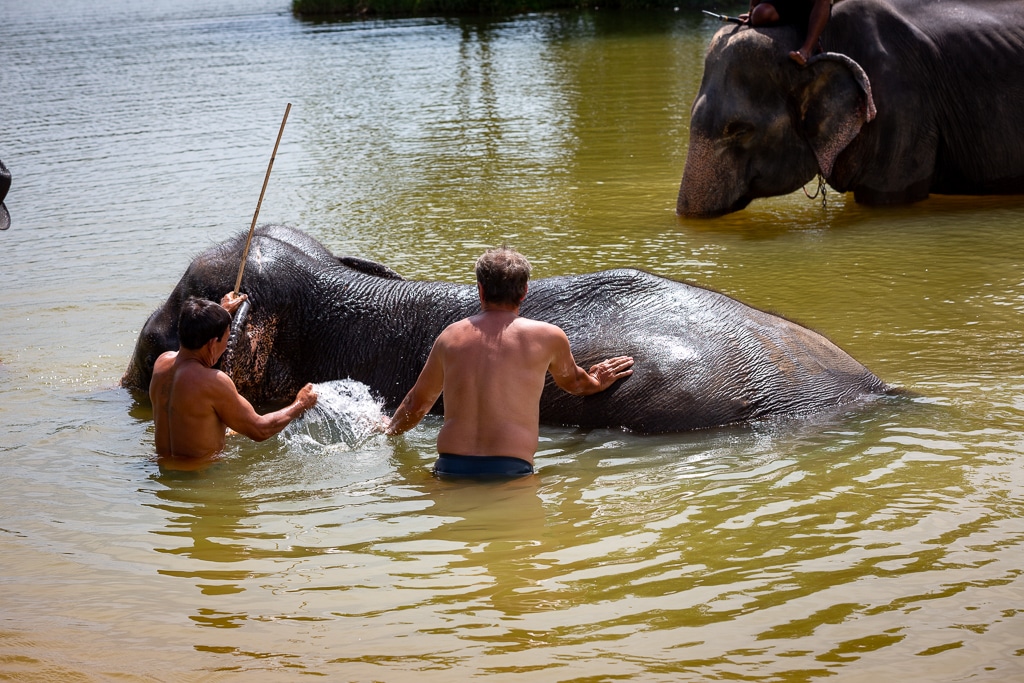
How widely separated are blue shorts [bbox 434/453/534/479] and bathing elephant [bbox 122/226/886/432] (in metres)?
0.69

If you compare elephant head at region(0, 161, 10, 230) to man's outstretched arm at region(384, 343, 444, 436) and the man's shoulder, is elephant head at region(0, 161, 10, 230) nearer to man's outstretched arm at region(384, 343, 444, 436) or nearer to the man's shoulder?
man's outstretched arm at region(384, 343, 444, 436)

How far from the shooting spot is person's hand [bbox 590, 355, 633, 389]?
17.7 feet

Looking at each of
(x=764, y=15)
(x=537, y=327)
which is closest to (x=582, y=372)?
(x=537, y=327)

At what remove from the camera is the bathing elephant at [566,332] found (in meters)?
5.37

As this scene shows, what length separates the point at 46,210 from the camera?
1159 cm

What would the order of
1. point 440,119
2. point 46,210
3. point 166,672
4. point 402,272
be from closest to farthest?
point 166,672 < point 402,272 < point 46,210 < point 440,119

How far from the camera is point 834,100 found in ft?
31.0

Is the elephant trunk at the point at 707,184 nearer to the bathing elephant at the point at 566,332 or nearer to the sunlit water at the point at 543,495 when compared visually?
the sunlit water at the point at 543,495

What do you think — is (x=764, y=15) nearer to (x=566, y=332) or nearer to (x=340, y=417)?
(x=566, y=332)

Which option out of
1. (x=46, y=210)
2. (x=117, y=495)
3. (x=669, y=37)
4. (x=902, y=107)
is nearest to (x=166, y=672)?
(x=117, y=495)

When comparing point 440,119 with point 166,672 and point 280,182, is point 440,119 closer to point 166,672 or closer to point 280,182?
point 280,182

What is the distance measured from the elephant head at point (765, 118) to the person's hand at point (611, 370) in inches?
184

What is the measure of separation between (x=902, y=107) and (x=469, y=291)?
5.05m

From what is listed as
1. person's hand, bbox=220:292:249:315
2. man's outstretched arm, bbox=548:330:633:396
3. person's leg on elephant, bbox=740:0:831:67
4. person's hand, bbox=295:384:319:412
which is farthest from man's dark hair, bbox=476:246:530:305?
person's leg on elephant, bbox=740:0:831:67
